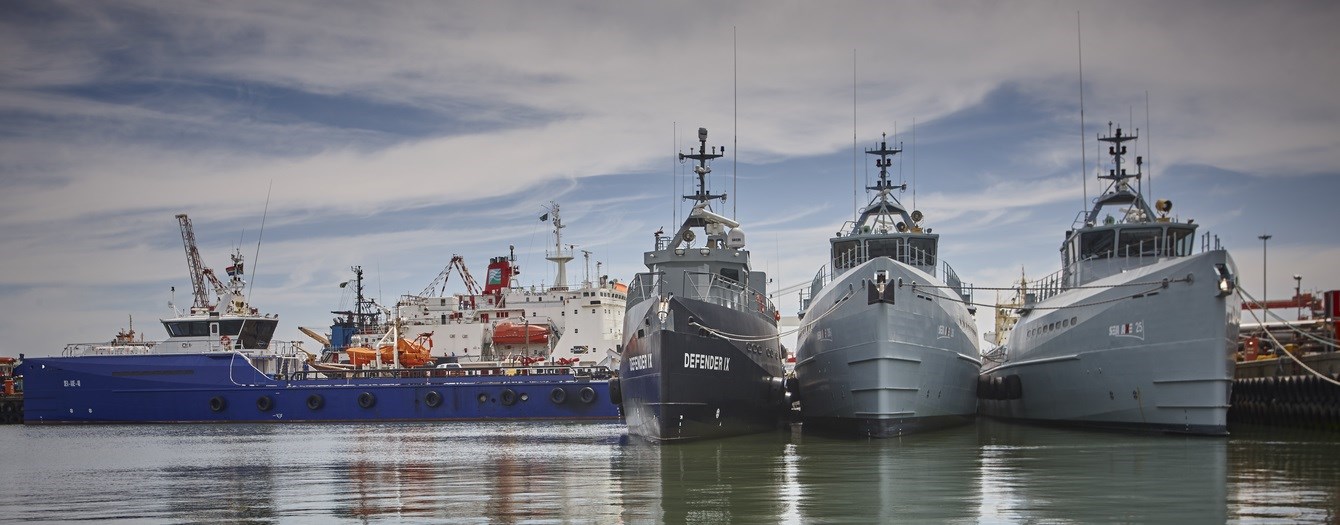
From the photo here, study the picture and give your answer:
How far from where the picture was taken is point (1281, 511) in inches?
572

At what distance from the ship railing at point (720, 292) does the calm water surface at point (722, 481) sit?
12.0 ft

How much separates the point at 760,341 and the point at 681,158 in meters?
7.86

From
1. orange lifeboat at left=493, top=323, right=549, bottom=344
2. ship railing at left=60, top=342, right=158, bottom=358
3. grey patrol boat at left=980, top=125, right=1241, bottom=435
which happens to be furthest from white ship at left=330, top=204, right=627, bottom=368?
grey patrol boat at left=980, top=125, right=1241, bottom=435

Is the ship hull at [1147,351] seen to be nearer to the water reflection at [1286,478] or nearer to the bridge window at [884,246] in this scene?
the water reflection at [1286,478]

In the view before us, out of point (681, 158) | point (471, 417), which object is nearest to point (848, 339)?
point (681, 158)

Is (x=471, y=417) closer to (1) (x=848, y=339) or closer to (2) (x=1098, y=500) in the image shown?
(1) (x=848, y=339)

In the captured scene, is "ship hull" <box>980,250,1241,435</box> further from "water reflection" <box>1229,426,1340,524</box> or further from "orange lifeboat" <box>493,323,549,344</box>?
"orange lifeboat" <box>493,323,549,344</box>

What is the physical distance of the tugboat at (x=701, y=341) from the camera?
86.9 ft

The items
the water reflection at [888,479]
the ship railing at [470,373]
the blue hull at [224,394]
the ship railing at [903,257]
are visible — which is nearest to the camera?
the water reflection at [888,479]

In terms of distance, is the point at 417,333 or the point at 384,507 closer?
the point at 384,507

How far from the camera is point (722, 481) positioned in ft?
62.6

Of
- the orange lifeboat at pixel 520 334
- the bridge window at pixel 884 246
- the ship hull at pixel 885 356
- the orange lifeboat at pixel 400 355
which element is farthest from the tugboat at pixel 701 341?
the orange lifeboat at pixel 400 355

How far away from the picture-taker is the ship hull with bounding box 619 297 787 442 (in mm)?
26281

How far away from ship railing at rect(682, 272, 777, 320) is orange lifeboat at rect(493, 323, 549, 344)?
24.1m
